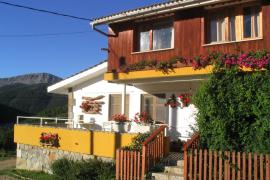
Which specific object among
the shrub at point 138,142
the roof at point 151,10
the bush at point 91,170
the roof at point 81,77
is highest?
the roof at point 151,10

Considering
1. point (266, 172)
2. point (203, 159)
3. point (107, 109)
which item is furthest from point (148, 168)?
point (107, 109)

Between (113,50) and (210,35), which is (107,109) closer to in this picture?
(113,50)

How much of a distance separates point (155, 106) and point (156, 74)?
3954 millimetres

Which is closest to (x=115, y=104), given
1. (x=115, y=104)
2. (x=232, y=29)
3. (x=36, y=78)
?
(x=115, y=104)

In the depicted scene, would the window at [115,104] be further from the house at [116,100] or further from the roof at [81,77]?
the roof at [81,77]

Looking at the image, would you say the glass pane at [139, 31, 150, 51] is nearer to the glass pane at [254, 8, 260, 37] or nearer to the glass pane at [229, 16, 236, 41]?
the glass pane at [229, 16, 236, 41]

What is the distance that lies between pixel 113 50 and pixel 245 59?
6.53m

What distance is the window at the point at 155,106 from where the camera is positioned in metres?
20.5

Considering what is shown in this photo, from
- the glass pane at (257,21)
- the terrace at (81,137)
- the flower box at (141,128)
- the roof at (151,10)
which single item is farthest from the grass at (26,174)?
the glass pane at (257,21)

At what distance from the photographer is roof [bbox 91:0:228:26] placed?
15.8 meters

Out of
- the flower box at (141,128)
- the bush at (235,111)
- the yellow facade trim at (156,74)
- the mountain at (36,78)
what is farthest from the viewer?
the mountain at (36,78)

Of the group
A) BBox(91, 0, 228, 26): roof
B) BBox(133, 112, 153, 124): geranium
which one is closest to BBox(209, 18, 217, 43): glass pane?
BBox(91, 0, 228, 26): roof

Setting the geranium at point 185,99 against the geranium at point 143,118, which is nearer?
the geranium at point 185,99

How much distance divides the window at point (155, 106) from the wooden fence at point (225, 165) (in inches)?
288
